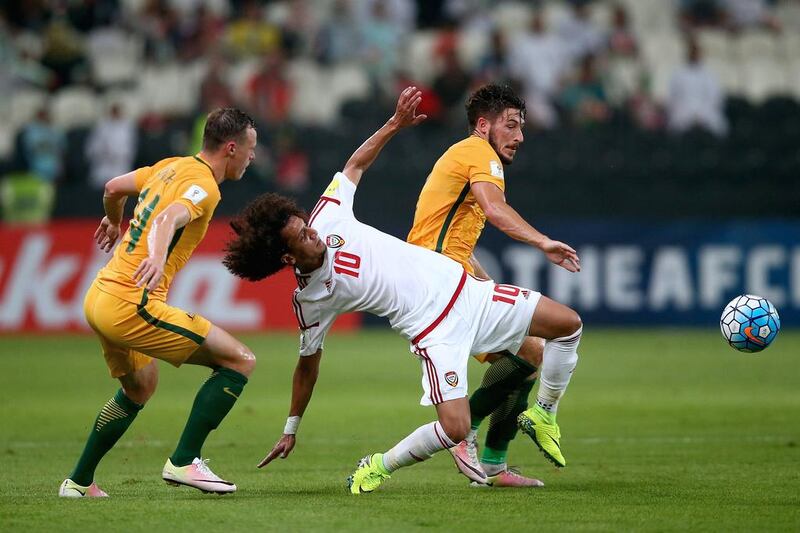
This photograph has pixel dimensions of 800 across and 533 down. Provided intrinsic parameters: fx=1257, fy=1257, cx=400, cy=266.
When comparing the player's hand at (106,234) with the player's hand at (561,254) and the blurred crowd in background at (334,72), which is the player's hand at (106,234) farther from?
the blurred crowd in background at (334,72)

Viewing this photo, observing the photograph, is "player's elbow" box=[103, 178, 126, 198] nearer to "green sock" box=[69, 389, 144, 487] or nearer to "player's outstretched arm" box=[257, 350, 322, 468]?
"green sock" box=[69, 389, 144, 487]

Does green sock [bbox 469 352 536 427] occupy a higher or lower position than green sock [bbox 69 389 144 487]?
higher

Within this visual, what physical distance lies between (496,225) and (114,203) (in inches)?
89.7

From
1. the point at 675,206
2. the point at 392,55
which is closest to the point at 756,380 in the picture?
the point at 675,206

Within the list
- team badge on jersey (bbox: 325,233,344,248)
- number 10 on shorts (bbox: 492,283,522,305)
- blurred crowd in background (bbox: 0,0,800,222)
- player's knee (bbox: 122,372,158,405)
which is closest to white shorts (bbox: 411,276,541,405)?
number 10 on shorts (bbox: 492,283,522,305)

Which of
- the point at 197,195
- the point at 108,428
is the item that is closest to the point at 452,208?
the point at 197,195

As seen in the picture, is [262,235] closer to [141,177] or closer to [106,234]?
[141,177]

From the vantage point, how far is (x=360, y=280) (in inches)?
277

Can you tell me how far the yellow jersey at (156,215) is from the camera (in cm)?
686

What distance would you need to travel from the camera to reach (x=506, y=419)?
7812mm

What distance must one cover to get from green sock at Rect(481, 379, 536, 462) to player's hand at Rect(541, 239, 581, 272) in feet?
3.80

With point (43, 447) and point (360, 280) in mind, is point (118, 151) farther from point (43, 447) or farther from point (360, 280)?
point (360, 280)

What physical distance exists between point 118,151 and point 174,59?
3262mm

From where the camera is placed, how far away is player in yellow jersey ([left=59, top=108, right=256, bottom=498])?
22.4 feet
